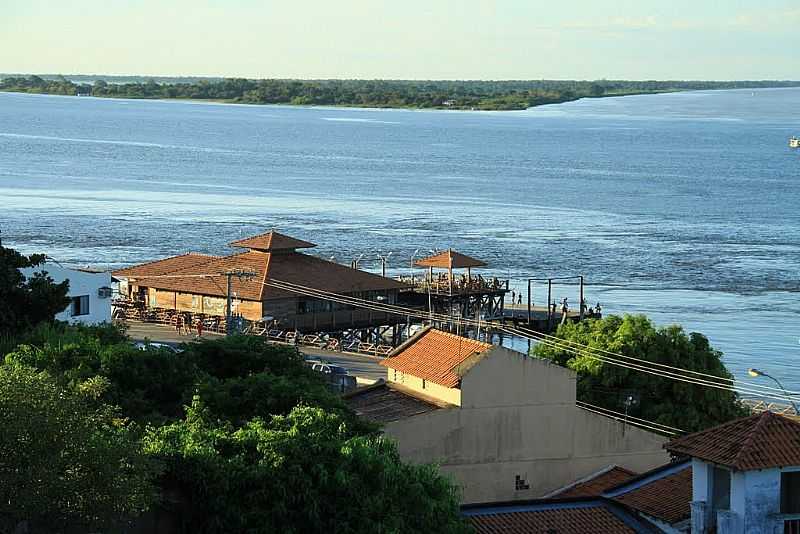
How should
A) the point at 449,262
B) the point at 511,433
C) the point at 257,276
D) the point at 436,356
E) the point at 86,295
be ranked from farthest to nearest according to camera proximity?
1. the point at 449,262
2. the point at 257,276
3. the point at 86,295
4. the point at 436,356
5. the point at 511,433

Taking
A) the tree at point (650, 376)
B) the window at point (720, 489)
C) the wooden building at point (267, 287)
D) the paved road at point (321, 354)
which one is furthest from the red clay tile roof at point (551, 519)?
the wooden building at point (267, 287)

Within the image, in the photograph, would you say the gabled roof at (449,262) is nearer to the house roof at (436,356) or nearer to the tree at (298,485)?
the house roof at (436,356)

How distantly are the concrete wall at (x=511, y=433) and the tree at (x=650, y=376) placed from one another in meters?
11.4

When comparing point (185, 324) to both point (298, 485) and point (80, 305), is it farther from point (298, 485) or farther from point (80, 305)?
point (298, 485)

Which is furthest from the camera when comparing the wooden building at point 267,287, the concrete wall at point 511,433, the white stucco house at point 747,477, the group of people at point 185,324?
the wooden building at point 267,287

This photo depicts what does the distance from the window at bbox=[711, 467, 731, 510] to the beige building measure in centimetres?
869

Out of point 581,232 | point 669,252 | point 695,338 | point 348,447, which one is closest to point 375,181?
point 581,232

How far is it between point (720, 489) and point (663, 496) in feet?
8.88

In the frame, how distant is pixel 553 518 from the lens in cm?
2694

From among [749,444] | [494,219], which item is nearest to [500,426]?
[749,444]

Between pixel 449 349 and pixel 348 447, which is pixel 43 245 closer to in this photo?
pixel 449 349

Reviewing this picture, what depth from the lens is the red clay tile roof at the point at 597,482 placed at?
3231 cm

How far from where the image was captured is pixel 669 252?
100 meters

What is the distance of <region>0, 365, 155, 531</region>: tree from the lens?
20953 millimetres
